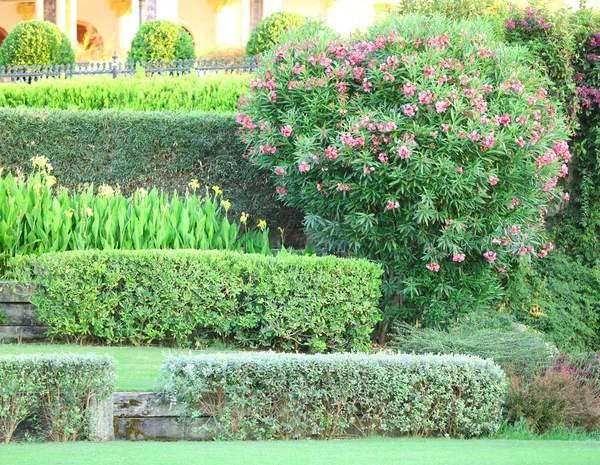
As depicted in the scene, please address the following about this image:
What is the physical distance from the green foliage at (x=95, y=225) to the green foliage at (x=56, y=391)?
328cm

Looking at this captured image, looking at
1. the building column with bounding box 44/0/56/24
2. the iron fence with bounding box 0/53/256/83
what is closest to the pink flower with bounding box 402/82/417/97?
the iron fence with bounding box 0/53/256/83

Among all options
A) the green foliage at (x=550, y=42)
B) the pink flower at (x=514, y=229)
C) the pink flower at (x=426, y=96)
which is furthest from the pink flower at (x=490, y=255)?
the green foliage at (x=550, y=42)

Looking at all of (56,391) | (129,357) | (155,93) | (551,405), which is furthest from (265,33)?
(56,391)

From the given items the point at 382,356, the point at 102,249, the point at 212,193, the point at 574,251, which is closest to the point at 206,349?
the point at 102,249

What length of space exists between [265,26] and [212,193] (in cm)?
967

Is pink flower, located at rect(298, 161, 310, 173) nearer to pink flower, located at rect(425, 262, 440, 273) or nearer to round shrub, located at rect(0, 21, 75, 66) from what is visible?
pink flower, located at rect(425, 262, 440, 273)

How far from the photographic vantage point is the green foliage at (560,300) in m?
10.9

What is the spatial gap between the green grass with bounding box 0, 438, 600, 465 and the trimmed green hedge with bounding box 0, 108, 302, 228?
17.2 feet

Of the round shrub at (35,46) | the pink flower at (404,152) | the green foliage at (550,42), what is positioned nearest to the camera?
the pink flower at (404,152)

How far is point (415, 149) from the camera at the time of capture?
8.84 metres

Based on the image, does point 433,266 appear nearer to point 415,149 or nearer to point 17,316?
point 415,149

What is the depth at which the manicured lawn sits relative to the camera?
6.38m

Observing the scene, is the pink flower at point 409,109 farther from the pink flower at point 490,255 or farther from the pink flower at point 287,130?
the pink flower at point 490,255

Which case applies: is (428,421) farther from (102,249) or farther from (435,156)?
(102,249)
